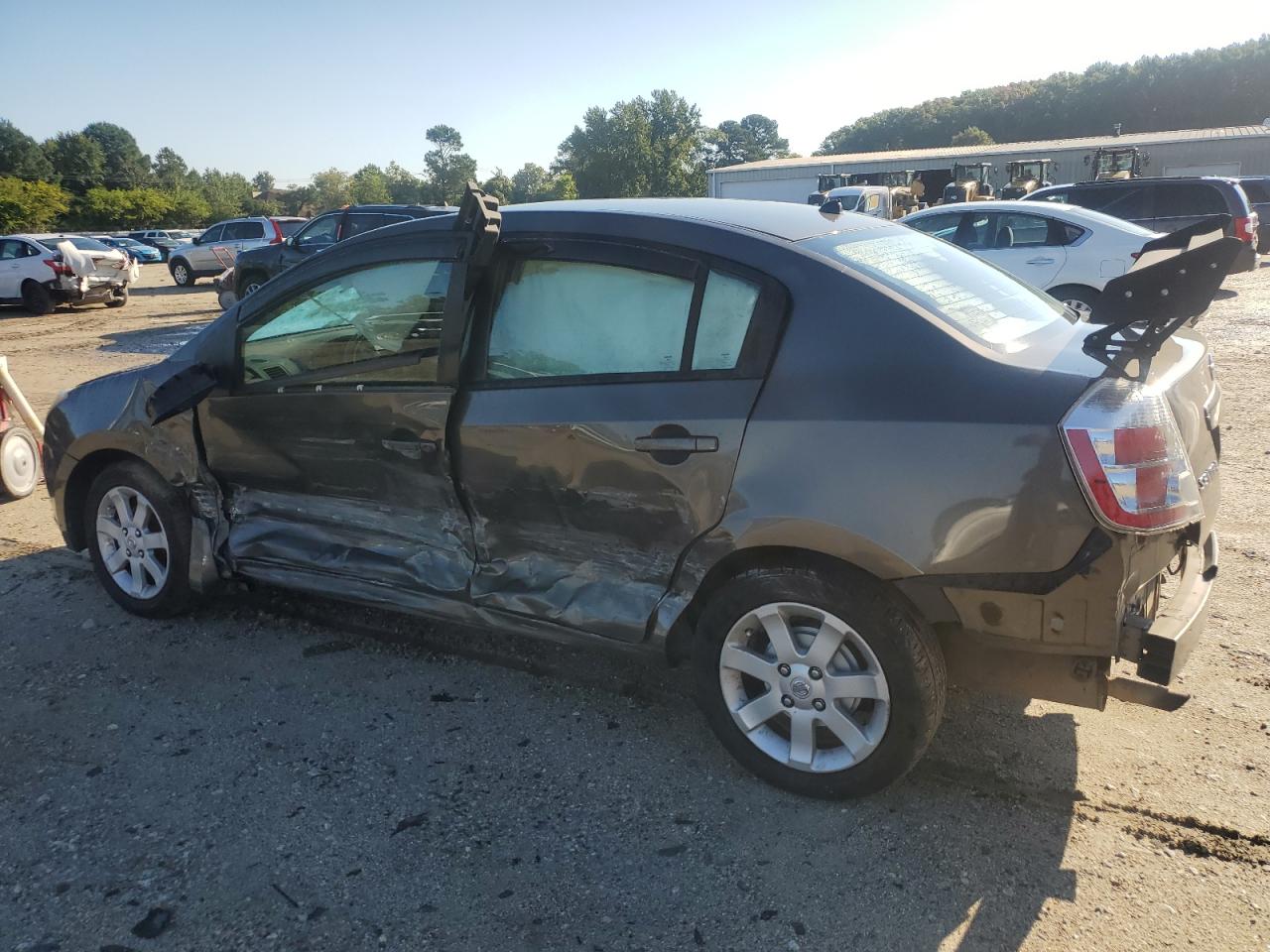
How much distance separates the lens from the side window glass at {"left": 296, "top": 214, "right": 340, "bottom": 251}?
51.8 feet

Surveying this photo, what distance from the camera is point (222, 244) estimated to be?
982 inches

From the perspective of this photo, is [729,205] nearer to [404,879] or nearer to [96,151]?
[404,879]

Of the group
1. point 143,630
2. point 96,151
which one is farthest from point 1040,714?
point 96,151

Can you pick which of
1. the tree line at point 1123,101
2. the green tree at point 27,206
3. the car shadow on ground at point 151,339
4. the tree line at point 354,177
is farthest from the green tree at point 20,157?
the tree line at point 1123,101

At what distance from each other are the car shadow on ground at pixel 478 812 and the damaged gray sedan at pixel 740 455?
297 millimetres

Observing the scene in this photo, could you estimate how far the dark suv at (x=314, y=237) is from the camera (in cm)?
1505

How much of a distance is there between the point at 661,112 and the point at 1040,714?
90347mm

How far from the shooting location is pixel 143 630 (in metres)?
4.17

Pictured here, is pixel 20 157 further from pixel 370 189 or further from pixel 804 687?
pixel 804 687

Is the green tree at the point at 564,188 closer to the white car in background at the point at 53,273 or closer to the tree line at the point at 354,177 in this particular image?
the tree line at the point at 354,177

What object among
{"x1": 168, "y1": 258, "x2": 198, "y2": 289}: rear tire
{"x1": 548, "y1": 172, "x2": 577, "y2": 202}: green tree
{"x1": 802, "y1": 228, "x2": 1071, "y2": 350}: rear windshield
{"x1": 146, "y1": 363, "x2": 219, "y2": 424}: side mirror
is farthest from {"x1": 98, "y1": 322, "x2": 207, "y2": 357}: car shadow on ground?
{"x1": 548, "y1": 172, "x2": 577, "y2": 202}: green tree

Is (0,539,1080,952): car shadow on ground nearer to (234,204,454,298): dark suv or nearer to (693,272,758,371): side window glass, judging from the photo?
(693,272,758,371): side window glass

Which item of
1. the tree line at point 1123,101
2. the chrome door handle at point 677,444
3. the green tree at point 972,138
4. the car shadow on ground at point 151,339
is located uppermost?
the tree line at point 1123,101

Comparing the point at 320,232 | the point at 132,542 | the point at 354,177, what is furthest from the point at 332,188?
the point at 132,542
